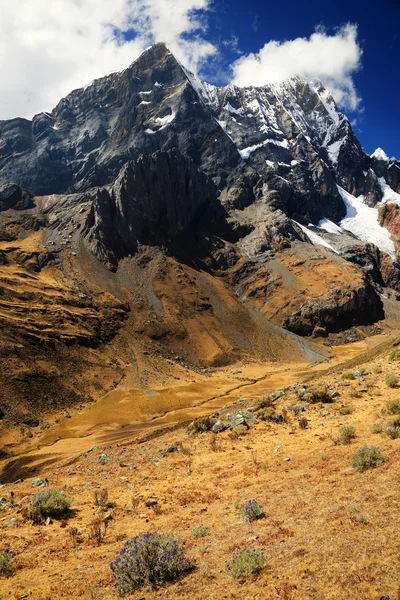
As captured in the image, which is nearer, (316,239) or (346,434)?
(346,434)

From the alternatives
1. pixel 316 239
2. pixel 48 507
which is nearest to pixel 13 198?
pixel 316 239

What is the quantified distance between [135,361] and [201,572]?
7274 cm

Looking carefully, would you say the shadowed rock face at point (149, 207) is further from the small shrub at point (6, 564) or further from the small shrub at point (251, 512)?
the small shrub at point (251, 512)

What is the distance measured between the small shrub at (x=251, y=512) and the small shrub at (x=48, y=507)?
250 inches

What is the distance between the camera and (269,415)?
18.2 meters

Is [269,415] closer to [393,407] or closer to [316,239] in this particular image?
[393,407]

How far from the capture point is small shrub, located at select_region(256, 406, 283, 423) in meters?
17.8

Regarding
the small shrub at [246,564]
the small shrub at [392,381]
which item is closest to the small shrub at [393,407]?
the small shrub at [392,381]

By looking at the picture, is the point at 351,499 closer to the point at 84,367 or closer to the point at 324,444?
the point at 324,444

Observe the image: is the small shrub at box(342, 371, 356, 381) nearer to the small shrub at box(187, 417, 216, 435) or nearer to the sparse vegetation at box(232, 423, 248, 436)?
the sparse vegetation at box(232, 423, 248, 436)

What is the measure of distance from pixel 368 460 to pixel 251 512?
3909 mm

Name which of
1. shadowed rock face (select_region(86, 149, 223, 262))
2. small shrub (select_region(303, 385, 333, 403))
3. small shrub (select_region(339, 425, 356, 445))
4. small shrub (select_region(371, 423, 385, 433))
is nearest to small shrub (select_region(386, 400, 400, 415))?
small shrub (select_region(371, 423, 385, 433))

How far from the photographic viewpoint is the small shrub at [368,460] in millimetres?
10016

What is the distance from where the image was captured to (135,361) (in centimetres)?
7738
